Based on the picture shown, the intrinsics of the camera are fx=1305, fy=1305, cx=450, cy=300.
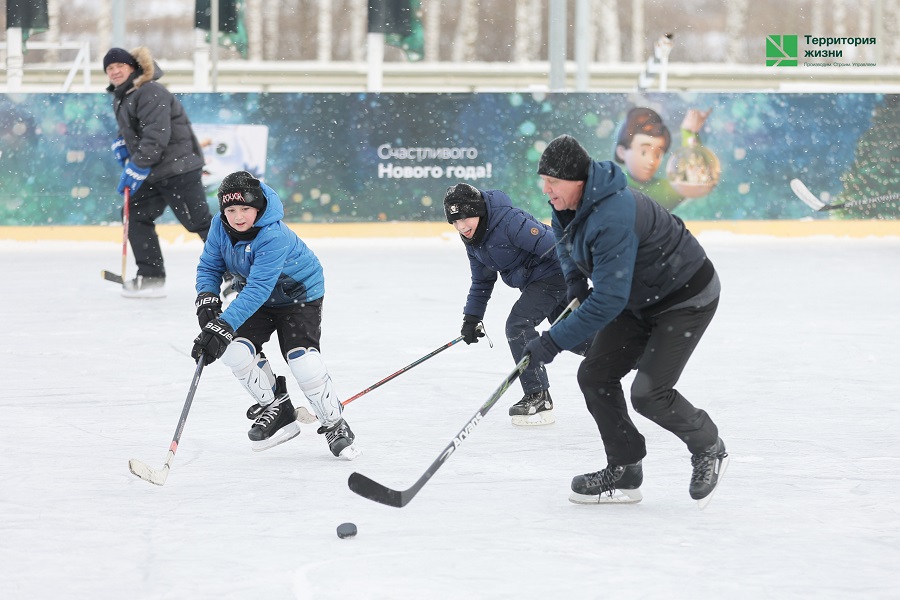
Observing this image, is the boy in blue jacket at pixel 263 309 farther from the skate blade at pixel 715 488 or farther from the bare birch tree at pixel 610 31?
the bare birch tree at pixel 610 31

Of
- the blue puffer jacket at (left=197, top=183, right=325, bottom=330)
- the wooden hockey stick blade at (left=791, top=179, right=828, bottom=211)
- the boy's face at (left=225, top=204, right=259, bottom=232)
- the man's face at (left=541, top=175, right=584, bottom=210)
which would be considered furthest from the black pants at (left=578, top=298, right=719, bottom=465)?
the wooden hockey stick blade at (left=791, top=179, right=828, bottom=211)

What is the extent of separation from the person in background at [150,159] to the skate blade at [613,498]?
5244 mm

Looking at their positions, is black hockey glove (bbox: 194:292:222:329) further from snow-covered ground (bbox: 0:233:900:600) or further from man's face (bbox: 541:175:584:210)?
man's face (bbox: 541:175:584:210)

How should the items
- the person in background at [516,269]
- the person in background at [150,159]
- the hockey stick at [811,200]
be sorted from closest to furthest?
the person in background at [516,269] → the person in background at [150,159] → the hockey stick at [811,200]

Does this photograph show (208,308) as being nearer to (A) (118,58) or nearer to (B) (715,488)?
(B) (715,488)

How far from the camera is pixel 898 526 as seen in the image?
3865mm

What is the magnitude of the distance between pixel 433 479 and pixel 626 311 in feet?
2.92

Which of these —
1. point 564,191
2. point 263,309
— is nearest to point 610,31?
point 263,309

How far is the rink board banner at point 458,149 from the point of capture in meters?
11.7

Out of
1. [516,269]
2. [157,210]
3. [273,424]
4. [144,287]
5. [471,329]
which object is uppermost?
[157,210]

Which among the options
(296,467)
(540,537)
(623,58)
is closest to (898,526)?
(540,537)

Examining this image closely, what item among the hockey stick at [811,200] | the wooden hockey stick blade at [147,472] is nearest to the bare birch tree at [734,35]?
the hockey stick at [811,200]

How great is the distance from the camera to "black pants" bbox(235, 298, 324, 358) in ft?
15.5

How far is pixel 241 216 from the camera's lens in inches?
176
